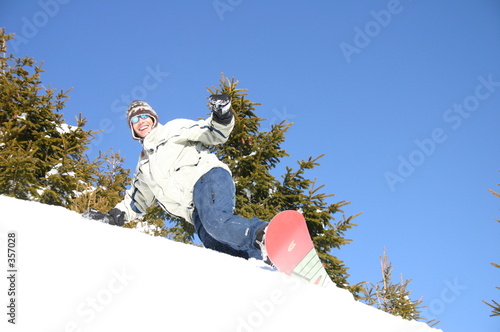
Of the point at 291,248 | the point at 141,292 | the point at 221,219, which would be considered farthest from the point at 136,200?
the point at 141,292

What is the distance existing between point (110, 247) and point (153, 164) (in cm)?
189

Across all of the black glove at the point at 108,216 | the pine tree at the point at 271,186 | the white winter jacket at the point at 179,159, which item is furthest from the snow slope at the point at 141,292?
the pine tree at the point at 271,186

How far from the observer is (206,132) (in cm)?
385

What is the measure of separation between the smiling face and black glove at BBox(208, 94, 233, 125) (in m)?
0.92

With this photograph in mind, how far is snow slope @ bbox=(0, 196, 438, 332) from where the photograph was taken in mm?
1660

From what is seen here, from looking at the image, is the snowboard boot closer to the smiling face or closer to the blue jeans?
the blue jeans

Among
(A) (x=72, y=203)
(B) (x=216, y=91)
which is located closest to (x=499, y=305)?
(B) (x=216, y=91)

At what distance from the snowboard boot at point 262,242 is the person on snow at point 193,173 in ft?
0.59

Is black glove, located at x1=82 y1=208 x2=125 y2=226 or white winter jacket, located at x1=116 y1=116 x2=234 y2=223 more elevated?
white winter jacket, located at x1=116 y1=116 x2=234 y2=223

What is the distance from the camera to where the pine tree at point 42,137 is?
295 inches

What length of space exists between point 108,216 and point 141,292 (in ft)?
8.55

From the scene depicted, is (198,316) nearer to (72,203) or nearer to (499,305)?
(499,305)

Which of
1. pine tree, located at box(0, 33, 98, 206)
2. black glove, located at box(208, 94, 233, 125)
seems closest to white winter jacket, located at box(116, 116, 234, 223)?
black glove, located at box(208, 94, 233, 125)

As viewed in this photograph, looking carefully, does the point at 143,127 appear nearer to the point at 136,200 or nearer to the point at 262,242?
the point at 136,200
